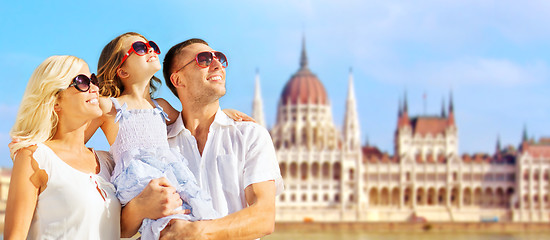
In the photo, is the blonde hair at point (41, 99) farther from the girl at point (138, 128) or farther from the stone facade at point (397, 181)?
the stone facade at point (397, 181)

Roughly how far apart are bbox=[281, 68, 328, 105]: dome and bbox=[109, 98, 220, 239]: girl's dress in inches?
2281

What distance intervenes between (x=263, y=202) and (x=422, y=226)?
3859 cm

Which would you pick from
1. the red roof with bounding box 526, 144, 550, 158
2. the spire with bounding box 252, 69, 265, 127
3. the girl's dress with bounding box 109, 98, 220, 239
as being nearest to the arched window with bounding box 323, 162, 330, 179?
the spire with bounding box 252, 69, 265, 127

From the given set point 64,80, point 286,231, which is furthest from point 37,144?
point 286,231

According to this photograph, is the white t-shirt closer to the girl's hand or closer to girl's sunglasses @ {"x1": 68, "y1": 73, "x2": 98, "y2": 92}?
the girl's hand

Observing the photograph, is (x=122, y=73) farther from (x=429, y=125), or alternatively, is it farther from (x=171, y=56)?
(x=429, y=125)

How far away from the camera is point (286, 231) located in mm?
38312

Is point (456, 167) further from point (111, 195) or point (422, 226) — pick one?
point (111, 195)

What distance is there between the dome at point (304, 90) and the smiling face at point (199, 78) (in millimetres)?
57841

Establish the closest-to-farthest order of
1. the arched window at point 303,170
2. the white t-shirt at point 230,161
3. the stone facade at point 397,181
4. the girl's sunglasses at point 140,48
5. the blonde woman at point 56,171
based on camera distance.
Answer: the blonde woman at point 56,171 < the white t-shirt at point 230,161 < the girl's sunglasses at point 140,48 < the stone facade at point 397,181 < the arched window at point 303,170

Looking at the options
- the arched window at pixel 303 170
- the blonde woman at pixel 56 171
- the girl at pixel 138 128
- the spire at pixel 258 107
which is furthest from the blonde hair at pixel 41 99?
the spire at pixel 258 107

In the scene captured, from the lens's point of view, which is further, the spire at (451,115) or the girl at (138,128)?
the spire at (451,115)

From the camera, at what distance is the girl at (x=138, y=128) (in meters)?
2.63

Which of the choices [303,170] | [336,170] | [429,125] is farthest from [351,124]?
[429,125]
